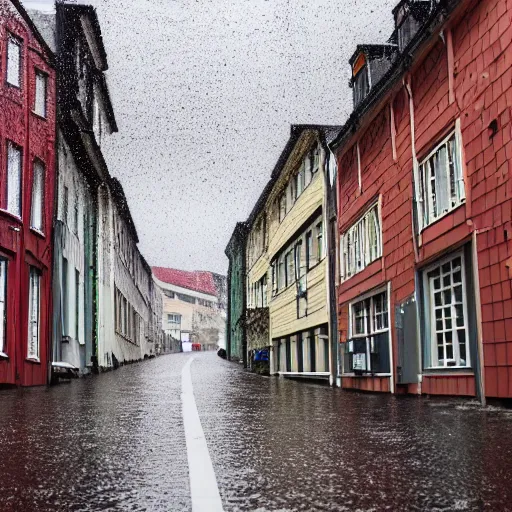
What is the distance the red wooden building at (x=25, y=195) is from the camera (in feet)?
58.3

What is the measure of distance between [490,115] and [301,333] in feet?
53.9

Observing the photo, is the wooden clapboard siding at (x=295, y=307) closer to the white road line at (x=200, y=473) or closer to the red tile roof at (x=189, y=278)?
the white road line at (x=200, y=473)

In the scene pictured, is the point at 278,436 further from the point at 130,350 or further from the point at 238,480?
the point at 130,350

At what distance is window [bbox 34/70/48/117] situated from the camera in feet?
67.5

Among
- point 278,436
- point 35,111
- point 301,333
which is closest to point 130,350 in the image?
point 301,333

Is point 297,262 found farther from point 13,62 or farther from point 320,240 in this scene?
point 13,62

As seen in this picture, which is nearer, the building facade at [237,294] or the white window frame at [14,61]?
the white window frame at [14,61]

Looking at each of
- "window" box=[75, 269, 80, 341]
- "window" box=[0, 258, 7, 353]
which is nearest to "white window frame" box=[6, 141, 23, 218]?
"window" box=[0, 258, 7, 353]

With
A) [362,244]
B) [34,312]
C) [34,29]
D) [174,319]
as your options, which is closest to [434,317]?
[362,244]

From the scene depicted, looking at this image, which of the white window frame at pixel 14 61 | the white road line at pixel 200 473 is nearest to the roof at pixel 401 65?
the white window frame at pixel 14 61

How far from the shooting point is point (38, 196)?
804 inches

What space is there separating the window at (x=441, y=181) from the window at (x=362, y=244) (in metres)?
2.89

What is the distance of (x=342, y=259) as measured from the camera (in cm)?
2062

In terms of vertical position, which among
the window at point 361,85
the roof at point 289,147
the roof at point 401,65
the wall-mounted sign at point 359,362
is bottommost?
the wall-mounted sign at point 359,362
